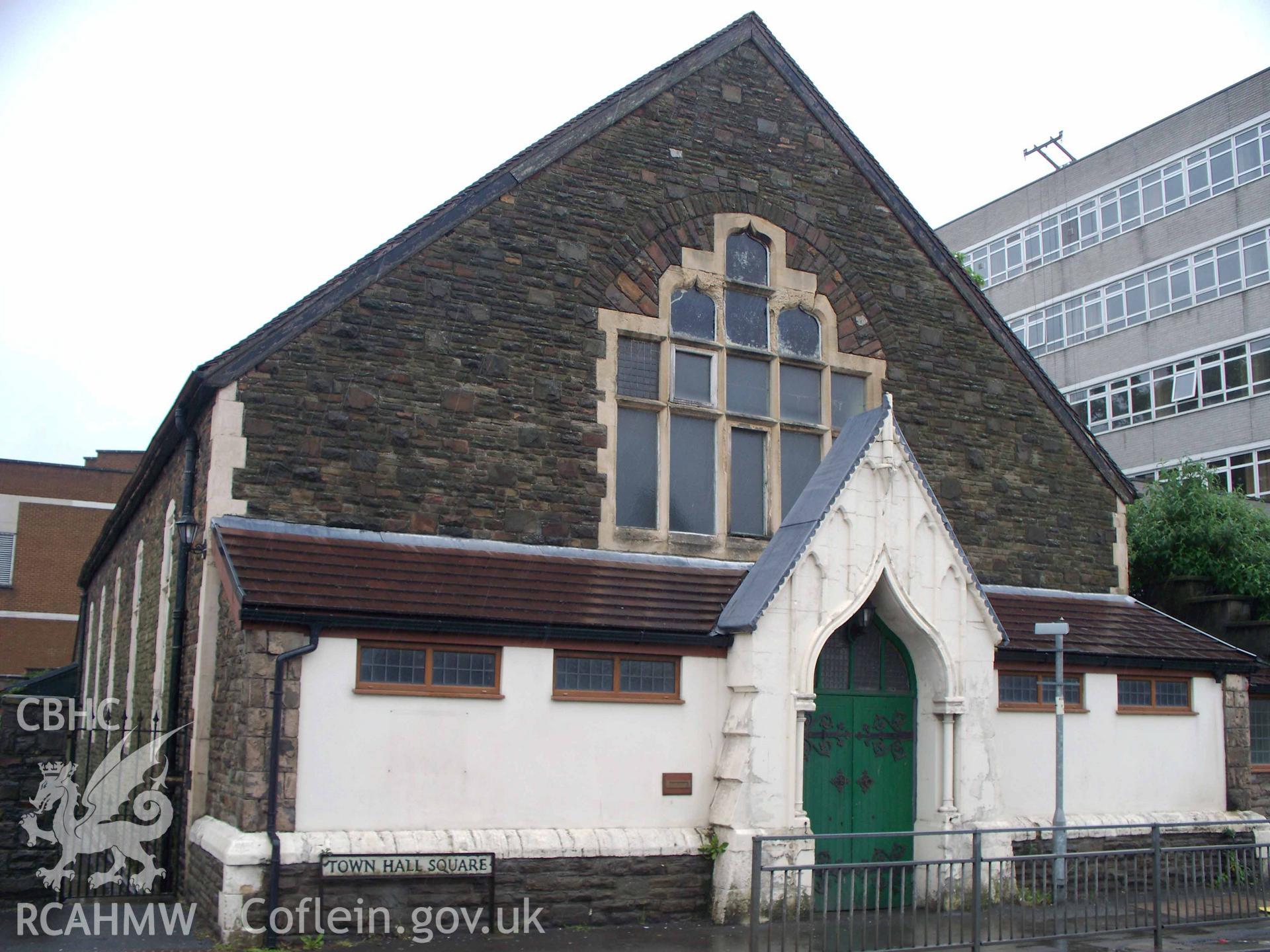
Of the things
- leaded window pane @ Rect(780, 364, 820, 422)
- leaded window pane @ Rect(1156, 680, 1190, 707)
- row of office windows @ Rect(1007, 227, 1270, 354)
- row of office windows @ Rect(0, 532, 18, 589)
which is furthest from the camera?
row of office windows @ Rect(0, 532, 18, 589)

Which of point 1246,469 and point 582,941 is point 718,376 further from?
point 1246,469

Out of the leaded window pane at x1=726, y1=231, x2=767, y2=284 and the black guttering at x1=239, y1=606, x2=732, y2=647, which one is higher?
the leaded window pane at x1=726, y1=231, x2=767, y2=284

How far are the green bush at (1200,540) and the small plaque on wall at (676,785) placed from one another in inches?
467

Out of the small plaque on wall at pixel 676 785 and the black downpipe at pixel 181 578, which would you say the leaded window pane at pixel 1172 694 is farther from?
the black downpipe at pixel 181 578

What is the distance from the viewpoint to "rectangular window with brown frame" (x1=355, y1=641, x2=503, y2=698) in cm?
1150

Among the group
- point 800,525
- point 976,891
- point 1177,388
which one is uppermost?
point 1177,388

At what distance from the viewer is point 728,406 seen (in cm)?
1512

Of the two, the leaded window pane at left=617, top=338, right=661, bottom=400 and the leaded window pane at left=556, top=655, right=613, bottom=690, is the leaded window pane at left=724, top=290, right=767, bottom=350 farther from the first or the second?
the leaded window pane at left=556, top=655, right=613, bottom=690

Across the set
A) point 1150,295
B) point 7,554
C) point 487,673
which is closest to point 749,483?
point 487,673

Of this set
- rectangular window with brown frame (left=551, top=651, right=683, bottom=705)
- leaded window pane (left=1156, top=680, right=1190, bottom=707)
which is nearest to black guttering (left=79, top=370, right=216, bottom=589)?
rectangular window with brown frame (left=551, top=651, right=683, bottom=705)

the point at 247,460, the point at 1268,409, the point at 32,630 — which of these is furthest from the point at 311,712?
the point at 32,630

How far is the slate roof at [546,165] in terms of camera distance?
12516mm

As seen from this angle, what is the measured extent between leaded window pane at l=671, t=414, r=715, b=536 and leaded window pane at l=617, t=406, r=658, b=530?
26cm

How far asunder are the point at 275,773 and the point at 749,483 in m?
6.67
